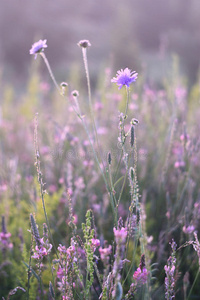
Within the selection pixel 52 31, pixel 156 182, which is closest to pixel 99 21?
pixel 52 31

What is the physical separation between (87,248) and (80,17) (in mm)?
13460

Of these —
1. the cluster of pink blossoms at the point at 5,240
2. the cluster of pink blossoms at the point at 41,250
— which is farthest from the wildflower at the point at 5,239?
the cluster of pink blossoms at the point at 41,250

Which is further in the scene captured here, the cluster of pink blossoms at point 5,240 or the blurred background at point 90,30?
the blurred background at point 90,30

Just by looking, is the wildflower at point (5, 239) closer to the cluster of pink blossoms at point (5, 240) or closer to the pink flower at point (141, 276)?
the cluster of pink blossoms at point (5, 240)

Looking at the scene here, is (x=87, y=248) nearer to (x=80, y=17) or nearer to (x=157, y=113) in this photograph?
(x=157, y=113)


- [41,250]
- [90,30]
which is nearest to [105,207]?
[41,250]

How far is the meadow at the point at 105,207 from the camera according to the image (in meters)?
0.82

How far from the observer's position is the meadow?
2.69ft

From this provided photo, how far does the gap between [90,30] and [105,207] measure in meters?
12.5

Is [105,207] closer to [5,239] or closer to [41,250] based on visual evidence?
[5,239]

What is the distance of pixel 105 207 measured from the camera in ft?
4.82

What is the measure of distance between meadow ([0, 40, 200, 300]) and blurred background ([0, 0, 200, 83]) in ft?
28.2

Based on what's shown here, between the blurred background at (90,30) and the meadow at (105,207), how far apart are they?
28.2ft

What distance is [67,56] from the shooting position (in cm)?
1170
